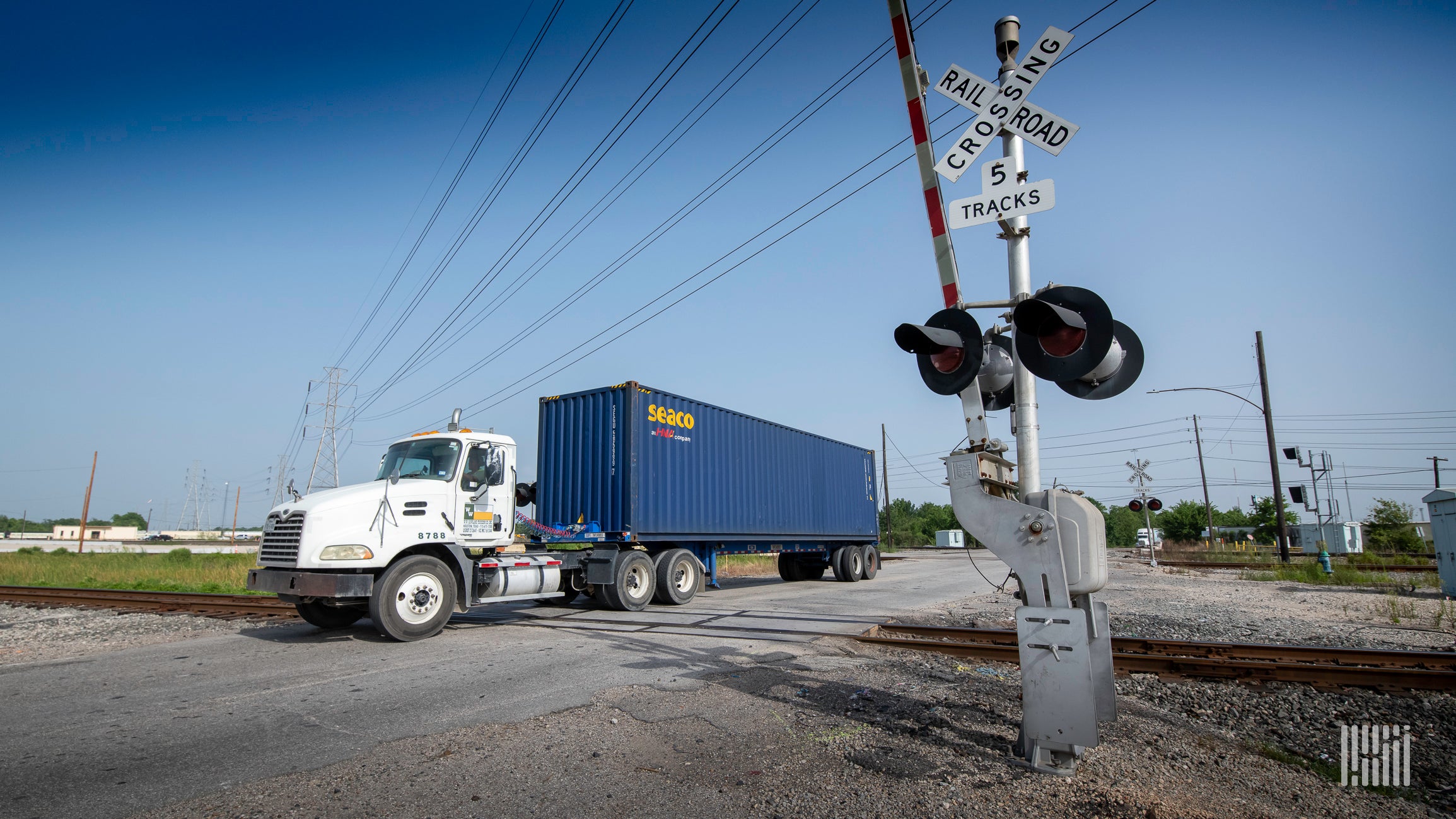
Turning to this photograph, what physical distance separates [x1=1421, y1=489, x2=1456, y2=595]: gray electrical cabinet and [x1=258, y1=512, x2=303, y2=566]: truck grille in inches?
735

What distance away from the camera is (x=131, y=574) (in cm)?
2275

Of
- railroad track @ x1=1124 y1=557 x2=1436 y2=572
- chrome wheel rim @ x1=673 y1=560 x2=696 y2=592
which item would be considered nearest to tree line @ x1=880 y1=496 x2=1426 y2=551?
railroad track @ x1=1124 y1=557 x2=1436 y2=572

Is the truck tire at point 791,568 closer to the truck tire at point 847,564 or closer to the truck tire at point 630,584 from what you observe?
the truck tire at point 847,564

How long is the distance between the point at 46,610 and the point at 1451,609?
24075mm

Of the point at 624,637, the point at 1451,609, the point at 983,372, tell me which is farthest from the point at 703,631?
the point at 1451,609

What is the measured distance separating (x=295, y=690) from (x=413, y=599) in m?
2.52

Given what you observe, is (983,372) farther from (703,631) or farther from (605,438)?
(605,438)

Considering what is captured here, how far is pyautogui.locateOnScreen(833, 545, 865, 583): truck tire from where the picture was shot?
61.1ft

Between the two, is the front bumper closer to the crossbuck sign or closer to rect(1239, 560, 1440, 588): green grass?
the crossbuck sign

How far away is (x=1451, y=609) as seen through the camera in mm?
10438

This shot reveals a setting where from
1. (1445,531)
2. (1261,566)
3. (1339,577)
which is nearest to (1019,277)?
(1445,531)

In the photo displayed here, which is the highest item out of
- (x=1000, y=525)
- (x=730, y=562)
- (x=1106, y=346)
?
(x=1106, y=346)

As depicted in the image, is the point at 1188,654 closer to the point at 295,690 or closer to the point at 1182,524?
the point at 295,690

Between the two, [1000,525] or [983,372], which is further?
[983,372]
